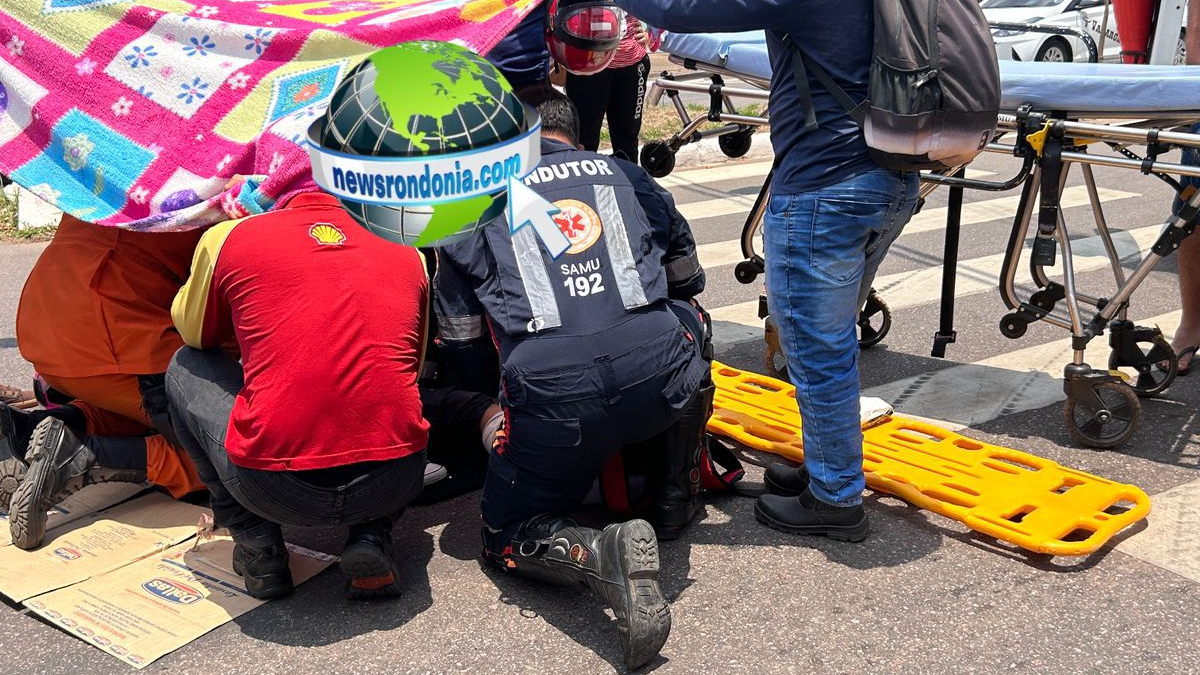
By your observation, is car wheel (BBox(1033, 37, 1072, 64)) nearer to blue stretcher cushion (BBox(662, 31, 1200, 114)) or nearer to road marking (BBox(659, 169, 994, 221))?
road marking (BBox(659, 169, 994, 221))

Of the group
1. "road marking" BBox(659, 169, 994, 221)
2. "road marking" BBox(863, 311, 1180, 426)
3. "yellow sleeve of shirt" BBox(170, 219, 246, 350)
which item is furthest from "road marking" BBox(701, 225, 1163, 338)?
"yellow sleeve of shirt" BBox(170, 219, 246, 350)

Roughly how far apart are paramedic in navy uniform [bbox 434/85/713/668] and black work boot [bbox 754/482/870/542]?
1.25 feet

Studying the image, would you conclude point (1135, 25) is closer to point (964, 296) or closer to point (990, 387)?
point (964, 296)

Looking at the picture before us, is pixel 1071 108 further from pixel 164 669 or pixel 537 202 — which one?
pixel 164 669

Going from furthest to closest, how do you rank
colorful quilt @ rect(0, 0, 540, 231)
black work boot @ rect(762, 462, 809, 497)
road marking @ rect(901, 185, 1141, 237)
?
road marking @ rect(901, 185, 1141, 237) → black work boot @ rect(762, 462, 809, 497) → colorful quilt @ rect(0, 0, 540, 231)

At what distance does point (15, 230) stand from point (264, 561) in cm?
535

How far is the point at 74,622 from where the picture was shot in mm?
2943

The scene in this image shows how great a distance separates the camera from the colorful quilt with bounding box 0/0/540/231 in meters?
3.46

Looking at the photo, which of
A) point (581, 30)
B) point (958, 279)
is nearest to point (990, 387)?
point (958, 279)

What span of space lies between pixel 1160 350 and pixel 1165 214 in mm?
3925

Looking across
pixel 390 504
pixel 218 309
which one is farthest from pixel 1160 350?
pixel 218 309

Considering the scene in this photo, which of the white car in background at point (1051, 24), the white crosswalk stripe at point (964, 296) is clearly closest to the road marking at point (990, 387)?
the white crosswalk stripe at point (964, 296)

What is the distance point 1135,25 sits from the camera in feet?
20.3

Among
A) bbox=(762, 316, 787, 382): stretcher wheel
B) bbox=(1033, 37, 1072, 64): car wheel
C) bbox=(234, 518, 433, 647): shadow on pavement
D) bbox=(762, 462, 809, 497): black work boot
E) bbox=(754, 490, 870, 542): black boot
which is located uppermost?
bbox=(234, 518, 433, 647): shadow on pavement
